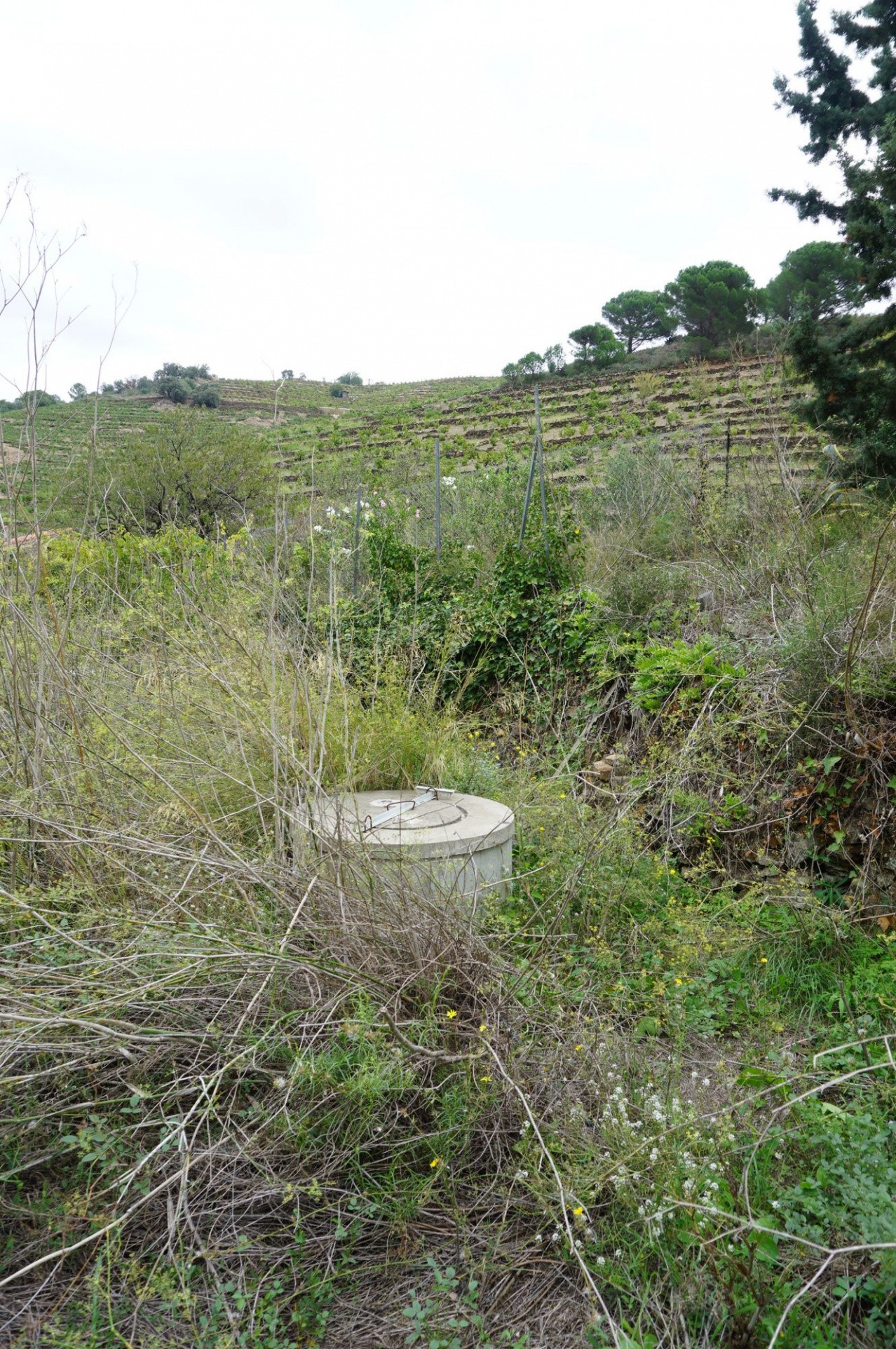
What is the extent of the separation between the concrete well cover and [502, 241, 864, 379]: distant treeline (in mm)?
7227

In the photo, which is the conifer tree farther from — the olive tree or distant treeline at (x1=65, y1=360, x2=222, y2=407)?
distant treeline at (x1=65, y1=360, x2=222, y2=407)

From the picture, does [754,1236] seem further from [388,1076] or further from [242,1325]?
[242,1325]

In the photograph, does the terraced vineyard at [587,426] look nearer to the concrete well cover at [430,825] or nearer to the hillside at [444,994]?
the hillside at [444,994]

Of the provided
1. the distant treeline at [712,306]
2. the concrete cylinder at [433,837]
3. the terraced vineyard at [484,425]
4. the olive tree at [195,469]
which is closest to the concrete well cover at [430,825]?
the concrete cylinder at [433,837]

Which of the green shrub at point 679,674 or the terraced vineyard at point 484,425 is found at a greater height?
the terraced vineyard at point 484,425

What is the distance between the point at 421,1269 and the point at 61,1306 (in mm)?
801

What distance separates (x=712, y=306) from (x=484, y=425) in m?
9.55

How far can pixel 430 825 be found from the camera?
3.78 metres

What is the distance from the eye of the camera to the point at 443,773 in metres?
4.95

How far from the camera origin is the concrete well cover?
327 cm

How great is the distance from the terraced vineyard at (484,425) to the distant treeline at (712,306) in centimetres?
103

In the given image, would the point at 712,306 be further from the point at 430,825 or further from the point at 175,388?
the point at 430,825

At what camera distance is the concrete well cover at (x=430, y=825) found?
3268 millimetres

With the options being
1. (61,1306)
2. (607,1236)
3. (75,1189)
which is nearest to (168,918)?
(75,1189)
